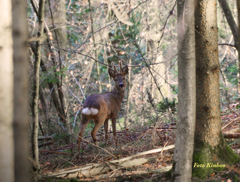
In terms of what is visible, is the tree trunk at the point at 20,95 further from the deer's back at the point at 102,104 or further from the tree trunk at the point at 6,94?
the deer's back at the point at 102,104

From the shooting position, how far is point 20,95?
1.88 metres

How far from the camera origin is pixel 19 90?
1.88 metres

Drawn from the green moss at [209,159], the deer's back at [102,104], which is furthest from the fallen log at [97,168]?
the deer's back at [102,104]

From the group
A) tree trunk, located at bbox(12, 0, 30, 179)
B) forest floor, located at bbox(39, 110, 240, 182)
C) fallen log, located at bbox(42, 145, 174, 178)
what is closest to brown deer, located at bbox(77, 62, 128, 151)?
forest floor, located at bbox(39, 110, 240, 182)

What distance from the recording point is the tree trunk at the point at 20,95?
1.82 m

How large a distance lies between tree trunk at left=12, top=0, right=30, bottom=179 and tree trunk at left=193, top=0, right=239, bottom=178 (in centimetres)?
248

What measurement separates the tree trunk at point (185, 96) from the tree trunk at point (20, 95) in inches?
75.4

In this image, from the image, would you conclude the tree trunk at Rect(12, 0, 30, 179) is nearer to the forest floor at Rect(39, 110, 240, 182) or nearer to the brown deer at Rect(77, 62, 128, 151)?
the forest floor at Rect(39, 110, 240, 182)

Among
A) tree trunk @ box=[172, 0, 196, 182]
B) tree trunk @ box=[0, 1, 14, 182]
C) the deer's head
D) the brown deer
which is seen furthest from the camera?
the deer's head

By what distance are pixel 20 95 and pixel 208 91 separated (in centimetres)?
260

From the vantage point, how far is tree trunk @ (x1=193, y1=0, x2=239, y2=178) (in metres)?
3.72

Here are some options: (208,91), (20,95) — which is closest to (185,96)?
(208,91)

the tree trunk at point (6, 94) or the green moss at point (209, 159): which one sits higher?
the tree trunk at point (6, 94)

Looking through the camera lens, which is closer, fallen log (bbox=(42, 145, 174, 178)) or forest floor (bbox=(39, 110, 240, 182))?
forest floor (bbox=(39, 110, 240, 182))
